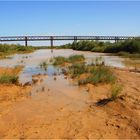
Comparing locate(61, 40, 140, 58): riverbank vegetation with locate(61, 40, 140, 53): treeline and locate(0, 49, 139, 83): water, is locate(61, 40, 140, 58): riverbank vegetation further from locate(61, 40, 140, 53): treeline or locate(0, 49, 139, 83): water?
locate(0, 49, 139, 83): water

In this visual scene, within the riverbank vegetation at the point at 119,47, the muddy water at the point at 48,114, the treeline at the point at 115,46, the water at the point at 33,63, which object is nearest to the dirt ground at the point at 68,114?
the muddy water at the point at 48,114

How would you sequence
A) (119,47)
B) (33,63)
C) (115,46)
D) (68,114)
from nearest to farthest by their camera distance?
(68,114) → (33,63) → (119,47) → (115,46)

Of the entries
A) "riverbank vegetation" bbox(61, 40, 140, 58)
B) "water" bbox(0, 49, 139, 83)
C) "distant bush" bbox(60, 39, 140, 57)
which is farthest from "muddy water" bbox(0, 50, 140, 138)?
"distant bush" bbox(60, 39, 140, 57)

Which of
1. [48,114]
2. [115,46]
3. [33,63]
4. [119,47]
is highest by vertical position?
[115,46]

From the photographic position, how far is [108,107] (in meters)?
10.7

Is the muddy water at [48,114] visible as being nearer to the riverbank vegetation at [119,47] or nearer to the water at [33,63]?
the water at [33,63]

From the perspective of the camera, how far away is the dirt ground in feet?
27.2

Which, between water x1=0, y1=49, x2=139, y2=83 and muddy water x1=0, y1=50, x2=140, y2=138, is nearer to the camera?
muddy water x1=0, y1=50, x2=140, y2=138

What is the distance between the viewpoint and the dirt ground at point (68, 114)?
327 inches

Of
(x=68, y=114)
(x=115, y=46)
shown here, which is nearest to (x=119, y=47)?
(x=115, y=46)

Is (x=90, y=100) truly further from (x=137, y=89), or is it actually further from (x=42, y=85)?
(x=42, y=85)

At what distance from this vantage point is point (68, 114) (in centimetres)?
1016

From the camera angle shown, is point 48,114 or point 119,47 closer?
point 48,114

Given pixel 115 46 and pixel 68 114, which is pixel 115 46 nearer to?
pixel 115 46
